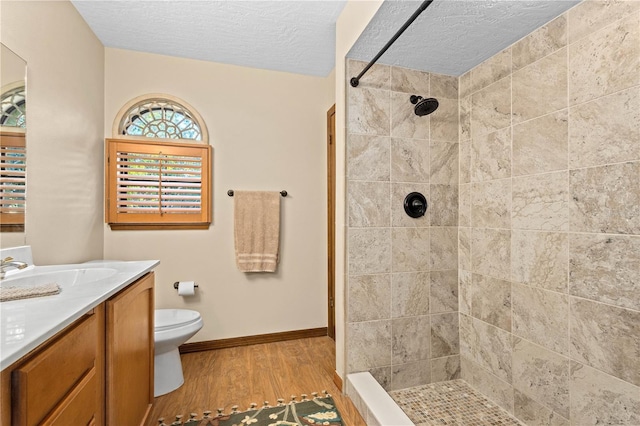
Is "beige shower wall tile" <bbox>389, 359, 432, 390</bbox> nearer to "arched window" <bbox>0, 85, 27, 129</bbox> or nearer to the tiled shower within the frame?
the tiled shower

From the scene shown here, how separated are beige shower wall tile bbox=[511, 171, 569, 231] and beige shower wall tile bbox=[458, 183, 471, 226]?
330 mm

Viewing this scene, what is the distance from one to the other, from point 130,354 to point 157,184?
4.90 feet

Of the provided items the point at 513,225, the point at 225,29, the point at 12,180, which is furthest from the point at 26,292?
the point at 513,225

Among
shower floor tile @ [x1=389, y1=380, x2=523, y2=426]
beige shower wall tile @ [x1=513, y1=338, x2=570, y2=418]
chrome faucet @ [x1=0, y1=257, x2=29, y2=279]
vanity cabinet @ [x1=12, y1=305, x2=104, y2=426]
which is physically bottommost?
shower floor tile @ [x1=389, y1=380, x2=523, y2=426]

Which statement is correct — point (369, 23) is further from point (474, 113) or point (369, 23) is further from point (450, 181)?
point (450, 181)

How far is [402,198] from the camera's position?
1994 millimetres

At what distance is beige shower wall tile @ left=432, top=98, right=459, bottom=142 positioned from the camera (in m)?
2.08

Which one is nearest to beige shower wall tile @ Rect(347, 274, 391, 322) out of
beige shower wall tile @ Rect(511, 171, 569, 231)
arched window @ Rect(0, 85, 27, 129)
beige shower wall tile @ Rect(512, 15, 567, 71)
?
beige shower wall tile @ Rect(511, 171, 569, 231)

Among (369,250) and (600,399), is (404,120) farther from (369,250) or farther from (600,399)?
(600,399)

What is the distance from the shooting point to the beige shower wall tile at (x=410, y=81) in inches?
78.8

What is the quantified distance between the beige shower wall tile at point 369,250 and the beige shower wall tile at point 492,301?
0.62 metres

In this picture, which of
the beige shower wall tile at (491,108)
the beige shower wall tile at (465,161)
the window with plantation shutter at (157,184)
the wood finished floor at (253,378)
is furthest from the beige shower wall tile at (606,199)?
the window with plantation shutter at (157,184)

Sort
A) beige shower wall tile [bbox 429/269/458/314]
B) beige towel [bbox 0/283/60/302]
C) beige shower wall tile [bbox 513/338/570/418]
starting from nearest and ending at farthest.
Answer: beige towel [bbox 0/283/60/302] < beige shower wall tile [bbox 513/338/570/418] < beige shower wall tile [bbox 429/269/458/314]

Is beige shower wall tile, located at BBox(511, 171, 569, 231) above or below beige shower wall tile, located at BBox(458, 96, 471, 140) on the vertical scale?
below
